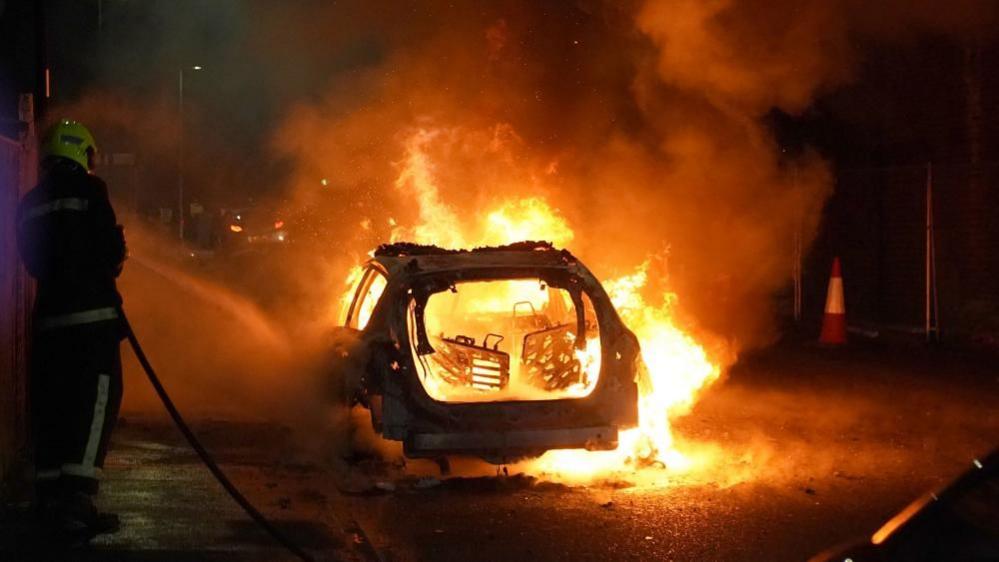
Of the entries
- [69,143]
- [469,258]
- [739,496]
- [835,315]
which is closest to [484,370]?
[469,258]

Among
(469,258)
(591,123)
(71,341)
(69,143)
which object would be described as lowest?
(71,341)

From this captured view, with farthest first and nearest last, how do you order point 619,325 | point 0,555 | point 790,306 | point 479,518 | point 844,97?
point 790,306
point 844,97
point 619,325
point 479,518
point 0,555

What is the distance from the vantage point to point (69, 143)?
19.4 feet

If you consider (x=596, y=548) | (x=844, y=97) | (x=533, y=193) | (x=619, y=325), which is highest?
(x=844, y=97)

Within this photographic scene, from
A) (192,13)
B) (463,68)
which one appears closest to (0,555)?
(463,68)

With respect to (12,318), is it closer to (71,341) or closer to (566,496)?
(71,341)

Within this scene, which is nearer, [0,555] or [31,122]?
[0,555]

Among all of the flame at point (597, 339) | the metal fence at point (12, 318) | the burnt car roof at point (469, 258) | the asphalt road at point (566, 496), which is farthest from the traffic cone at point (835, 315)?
the metal fence at point (12, 318)

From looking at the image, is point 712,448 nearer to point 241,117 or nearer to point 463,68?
point 463,68

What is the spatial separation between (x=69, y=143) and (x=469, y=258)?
8.87 ft

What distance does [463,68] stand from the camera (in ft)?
45.8

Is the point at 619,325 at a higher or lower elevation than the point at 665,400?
higher

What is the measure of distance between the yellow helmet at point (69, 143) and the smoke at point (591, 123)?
14.9 feet

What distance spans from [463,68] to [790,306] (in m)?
5.99
